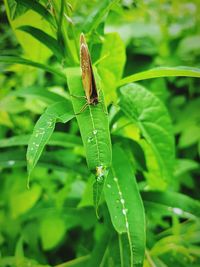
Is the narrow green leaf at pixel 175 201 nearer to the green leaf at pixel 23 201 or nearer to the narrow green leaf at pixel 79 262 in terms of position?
the narrow green leaf at pixel 79 262

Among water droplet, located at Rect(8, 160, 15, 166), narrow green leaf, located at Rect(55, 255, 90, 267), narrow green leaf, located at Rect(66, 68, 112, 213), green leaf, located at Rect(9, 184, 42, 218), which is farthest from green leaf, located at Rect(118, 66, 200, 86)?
green leaf, located at Rect(9, 184, 42, 218)

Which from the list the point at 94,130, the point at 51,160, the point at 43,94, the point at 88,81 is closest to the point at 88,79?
the point at 88,81

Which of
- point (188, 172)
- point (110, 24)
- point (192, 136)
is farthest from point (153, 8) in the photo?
point (188, 172)

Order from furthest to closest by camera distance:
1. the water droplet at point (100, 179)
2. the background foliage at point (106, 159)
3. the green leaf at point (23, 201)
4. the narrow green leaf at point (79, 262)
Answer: the green leaf at point (23, 201), the narrow green leaf at point (79, 262), the background foliage at point (106, 159), the water droplet at point (100, 179)

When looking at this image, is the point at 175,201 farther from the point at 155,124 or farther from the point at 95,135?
the point at 95,135

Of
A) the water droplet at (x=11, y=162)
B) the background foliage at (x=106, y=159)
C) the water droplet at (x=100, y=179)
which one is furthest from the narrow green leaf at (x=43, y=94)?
the water droplet at (x=100, y=179)

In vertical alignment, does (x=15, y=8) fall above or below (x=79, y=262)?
above

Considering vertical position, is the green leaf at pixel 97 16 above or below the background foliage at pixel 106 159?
above

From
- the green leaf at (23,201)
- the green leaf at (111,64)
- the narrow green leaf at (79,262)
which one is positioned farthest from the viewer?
the green leaf at (23,201)
